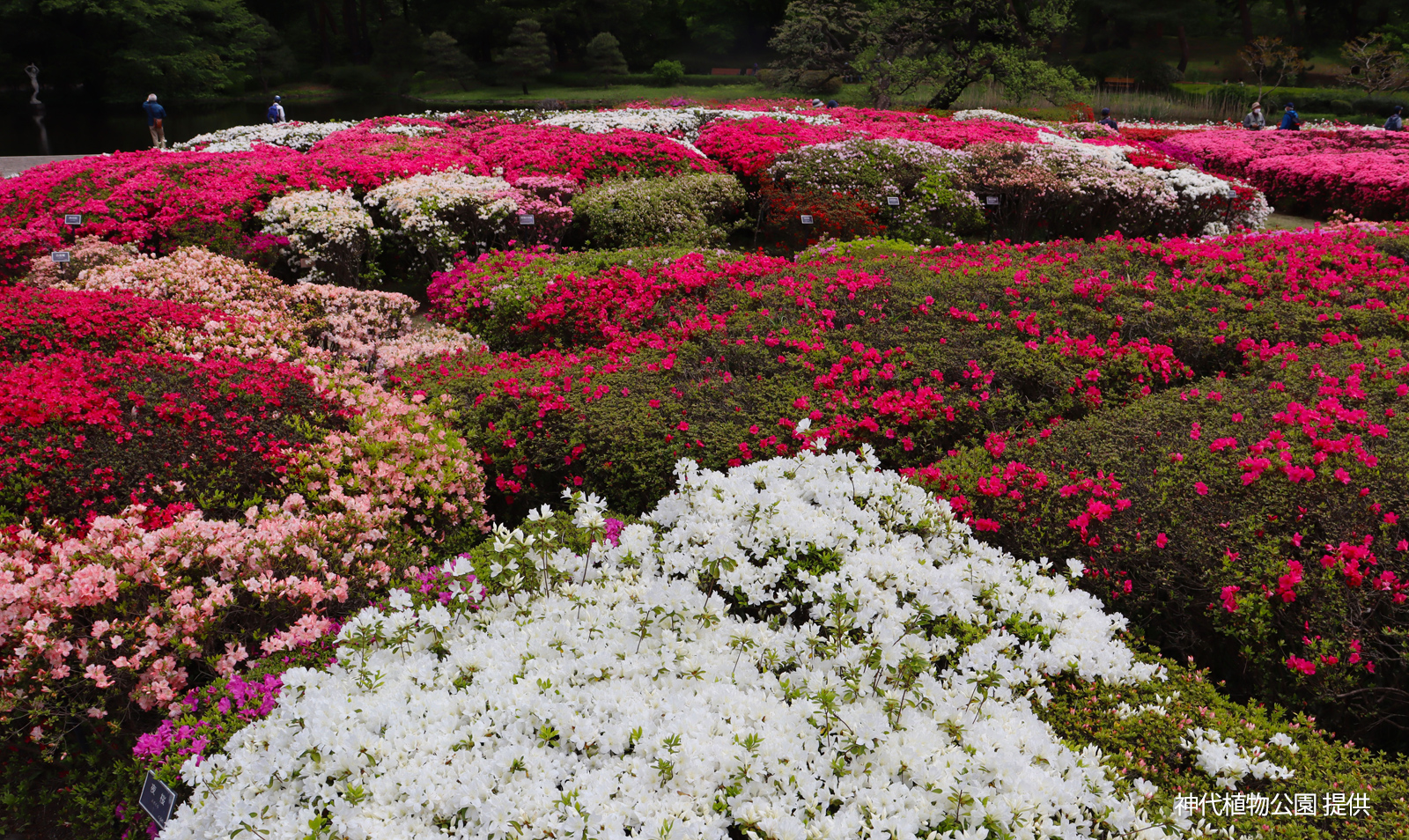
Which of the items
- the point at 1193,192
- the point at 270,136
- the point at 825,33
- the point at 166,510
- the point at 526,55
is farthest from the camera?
the point at 526,55

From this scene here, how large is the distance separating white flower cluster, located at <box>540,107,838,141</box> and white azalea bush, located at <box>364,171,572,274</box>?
6601mm

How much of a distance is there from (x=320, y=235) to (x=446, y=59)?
1736 inches

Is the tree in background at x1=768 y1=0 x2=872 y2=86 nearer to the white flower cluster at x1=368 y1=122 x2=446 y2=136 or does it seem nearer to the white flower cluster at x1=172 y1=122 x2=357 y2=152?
the white flower cluster at x1=368 y1=122 x2=446 y2=136

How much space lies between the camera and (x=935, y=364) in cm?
501

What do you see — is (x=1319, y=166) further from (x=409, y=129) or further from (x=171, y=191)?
(x=171, y=191)

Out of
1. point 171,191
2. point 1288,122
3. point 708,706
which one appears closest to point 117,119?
point 171,191

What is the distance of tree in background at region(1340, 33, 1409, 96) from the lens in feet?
108

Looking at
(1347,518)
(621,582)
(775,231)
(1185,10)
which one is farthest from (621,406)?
(1185,10)

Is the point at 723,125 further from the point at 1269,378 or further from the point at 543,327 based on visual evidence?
the point at 1269,378

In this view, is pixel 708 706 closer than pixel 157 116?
Yes

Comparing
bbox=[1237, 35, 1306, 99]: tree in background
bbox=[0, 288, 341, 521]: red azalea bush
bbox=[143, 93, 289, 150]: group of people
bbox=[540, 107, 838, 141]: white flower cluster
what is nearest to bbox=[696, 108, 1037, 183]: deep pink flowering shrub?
bbox=[540, 107, 838, 141]: white flower cluster

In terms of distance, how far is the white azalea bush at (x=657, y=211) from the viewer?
9.54 m

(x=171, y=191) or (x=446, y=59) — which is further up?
(x=446, y=59)

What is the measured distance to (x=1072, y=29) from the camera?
140 ft
